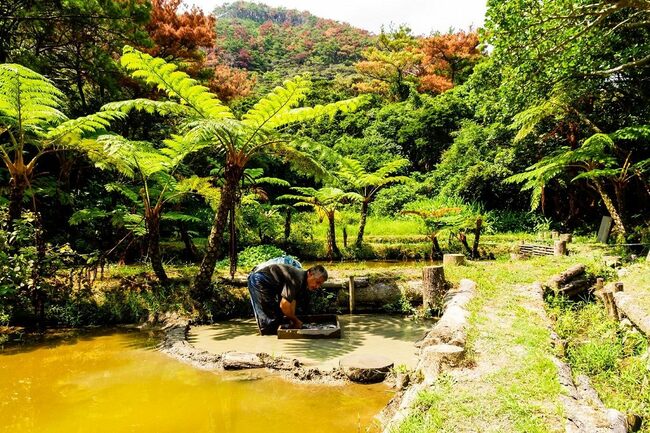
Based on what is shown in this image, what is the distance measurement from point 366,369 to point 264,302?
6.10ft

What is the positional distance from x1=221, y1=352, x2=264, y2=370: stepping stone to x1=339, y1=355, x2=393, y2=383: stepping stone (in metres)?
0.81

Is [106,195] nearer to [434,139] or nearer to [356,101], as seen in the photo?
[356,101]

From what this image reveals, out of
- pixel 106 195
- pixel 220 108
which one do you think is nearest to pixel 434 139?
pixel 106 195

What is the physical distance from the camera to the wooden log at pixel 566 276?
6.46 meters

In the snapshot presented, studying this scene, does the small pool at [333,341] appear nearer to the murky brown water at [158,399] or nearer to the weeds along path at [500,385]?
the murky brown water at [158,399]

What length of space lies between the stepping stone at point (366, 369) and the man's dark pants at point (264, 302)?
151 centimetres

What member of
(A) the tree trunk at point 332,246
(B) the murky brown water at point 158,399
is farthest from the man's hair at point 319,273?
(A) the tree trunk at point 332,246

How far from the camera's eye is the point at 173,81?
5.89 m

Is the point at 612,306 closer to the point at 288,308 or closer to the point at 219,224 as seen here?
the point at 288,308

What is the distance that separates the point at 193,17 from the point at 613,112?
1139 cm

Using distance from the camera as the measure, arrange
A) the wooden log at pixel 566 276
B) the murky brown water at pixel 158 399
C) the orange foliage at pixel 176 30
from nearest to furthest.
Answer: the murky brown water at pixel 158 399 < the wooden log at pixel 566 276 < the orange foliage at pixel 176 30

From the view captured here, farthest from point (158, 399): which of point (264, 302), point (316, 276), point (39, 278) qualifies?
point (39, 278)

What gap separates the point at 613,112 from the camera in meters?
12.8

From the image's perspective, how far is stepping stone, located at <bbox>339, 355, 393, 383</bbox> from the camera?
4219 mm
